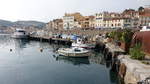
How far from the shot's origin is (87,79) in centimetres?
3142

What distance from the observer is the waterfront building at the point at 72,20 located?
153 m

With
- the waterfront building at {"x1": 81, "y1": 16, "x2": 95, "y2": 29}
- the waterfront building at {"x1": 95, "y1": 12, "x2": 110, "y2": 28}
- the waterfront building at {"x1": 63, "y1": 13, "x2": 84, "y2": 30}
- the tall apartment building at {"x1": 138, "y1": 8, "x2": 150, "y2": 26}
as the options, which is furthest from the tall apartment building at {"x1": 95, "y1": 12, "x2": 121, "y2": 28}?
the tall apartment building at {"x1": 138, "y1": 8, "x2": 150, "y2": 26}

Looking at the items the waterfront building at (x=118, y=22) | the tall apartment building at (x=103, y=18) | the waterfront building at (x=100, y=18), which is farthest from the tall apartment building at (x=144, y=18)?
the waterfront building at (x=100, y=18)

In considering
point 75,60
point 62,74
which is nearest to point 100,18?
point 75,60

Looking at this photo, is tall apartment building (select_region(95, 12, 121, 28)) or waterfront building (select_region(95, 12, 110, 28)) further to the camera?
waterfront building (select_region(95, 12, 110, 28))

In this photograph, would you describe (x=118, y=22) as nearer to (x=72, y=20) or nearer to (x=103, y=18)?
(x=103, y=18)

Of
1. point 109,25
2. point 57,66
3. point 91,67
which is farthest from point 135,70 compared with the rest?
point 109,25

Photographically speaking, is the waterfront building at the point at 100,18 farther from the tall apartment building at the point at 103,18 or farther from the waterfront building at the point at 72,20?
the waterfront building at the point at 72,20

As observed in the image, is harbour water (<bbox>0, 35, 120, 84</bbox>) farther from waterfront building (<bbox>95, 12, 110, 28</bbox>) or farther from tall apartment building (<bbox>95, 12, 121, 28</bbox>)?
waterfront building (<bbox>95, 12, 110, 28</bbox>)

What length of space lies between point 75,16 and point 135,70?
140 m

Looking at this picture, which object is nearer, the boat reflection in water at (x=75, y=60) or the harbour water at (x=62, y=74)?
the harbour water at (x=62, y=74)

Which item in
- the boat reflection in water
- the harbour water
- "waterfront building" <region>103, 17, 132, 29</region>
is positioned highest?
"waterfront building" <region>103, 17, 132, 29</region>

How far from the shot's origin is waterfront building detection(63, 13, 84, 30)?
6018 inches

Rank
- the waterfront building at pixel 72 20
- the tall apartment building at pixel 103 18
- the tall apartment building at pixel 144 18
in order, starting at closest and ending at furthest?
1. the tall apartment building at pixel 144 18
2. the tall apartment building at pixel 103 18
3. the waterfront building at pixel 72 20
